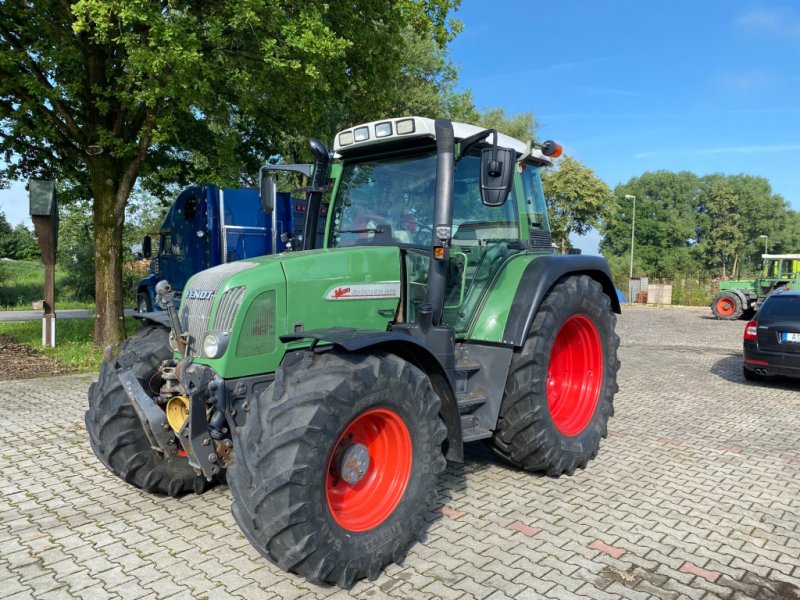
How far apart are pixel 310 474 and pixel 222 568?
95cm

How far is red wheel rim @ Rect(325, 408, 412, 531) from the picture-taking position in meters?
3.17

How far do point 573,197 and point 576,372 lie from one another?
91.6 feet

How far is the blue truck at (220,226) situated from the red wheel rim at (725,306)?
648 inches

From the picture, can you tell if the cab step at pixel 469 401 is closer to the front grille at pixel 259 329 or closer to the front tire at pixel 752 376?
the front grille at pixel 259 329

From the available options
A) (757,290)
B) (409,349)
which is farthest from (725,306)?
(409,349)

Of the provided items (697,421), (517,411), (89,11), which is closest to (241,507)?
(517,411)

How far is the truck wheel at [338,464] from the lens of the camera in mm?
2699

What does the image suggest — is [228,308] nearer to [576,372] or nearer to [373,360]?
[373,360]

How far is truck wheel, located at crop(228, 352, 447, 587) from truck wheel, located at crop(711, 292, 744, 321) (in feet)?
70.3

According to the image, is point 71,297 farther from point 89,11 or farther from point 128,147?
point 89,11

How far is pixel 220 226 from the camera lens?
12.6m

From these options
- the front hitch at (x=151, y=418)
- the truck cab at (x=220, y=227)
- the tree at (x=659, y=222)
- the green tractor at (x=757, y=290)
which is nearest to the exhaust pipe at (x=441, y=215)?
the front hitch at (x=151, y=418)

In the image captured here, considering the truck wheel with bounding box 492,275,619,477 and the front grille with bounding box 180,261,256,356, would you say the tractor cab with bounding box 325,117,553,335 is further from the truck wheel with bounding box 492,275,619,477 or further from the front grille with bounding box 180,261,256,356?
the front grille with bounding box 180,261,256,356

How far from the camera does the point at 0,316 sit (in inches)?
727
